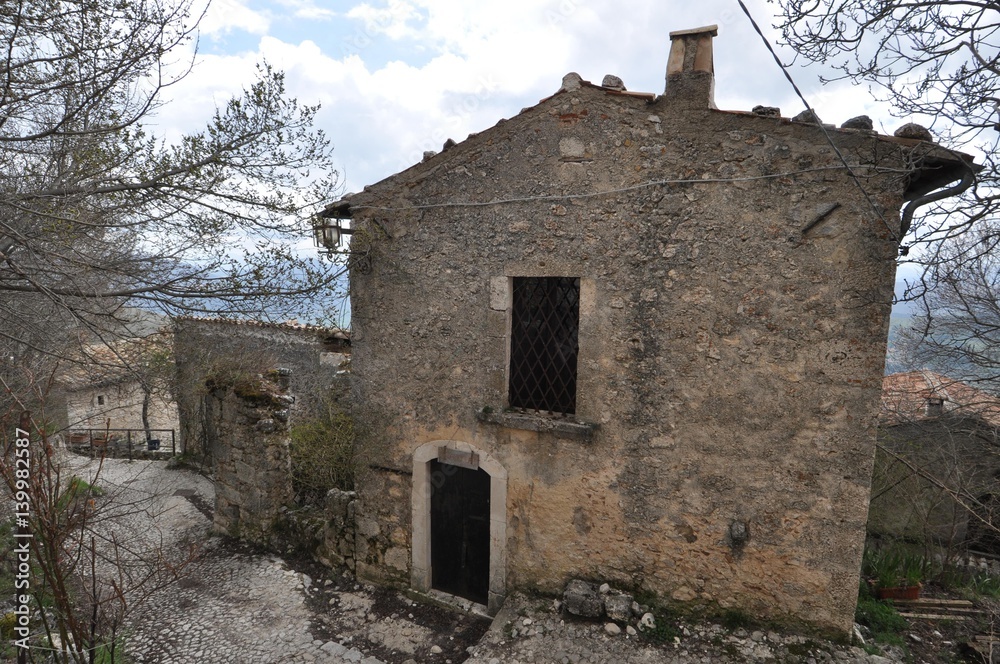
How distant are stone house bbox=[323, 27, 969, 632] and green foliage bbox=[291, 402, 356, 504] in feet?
1.83

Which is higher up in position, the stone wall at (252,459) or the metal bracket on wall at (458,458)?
the metal bracket on wall at (458,458)

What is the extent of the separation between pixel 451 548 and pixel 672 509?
2667mm

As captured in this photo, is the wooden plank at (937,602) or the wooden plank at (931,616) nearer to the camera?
the wooden plank at (931,616)

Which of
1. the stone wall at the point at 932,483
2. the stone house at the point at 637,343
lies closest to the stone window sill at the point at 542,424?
the stone house at the point at 637,343

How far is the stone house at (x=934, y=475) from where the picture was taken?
23.7 feet

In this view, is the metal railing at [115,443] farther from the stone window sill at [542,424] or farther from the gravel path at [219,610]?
the stone window sill at [542,424]

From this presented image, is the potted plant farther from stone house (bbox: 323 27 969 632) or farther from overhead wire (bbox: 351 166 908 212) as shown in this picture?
overhead wire (bbox: 351 166 908 212)

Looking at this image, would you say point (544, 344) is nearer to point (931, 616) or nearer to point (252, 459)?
point (252, 459)

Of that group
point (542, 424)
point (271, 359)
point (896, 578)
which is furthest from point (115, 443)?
point (896, 578)

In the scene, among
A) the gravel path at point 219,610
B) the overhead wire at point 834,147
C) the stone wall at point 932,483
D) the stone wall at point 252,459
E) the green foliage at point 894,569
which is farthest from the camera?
the stone wall at point 932,483

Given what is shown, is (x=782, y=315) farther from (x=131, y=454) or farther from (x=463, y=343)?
(x=131, y=454)

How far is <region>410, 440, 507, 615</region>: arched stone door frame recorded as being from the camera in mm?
5375

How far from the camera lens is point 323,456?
22.4 feet

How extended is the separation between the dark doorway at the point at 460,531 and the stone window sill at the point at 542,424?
2.47 ft
